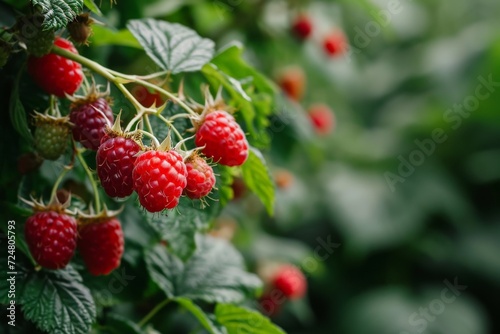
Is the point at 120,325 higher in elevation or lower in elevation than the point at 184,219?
lower

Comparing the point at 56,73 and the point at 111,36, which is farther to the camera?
the point at 111,36

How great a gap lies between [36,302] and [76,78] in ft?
1.01

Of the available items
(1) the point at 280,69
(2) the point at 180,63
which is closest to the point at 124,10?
(2) the point at 180,63

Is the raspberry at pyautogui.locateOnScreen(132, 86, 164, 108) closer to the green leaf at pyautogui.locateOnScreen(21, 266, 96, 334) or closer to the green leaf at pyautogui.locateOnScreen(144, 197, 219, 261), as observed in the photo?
the green leaf at pyautogui.locateOnScreen(144, 197, 219, 261)

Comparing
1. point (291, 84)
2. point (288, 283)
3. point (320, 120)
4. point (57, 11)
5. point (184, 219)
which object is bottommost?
point (288, 283)

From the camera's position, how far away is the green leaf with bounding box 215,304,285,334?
114 centimetres

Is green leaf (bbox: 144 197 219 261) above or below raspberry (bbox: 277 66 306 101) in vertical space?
above

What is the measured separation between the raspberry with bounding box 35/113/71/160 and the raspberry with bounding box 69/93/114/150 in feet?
0.05

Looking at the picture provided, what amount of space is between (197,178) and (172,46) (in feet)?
0.90

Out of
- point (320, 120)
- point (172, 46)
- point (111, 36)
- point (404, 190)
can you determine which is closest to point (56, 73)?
point (172, 46)

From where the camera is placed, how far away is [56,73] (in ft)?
3.02

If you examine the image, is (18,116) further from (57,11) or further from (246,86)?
(246,86)

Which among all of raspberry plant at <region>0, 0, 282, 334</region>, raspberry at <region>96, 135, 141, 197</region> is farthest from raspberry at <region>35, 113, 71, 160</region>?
raspberry at <region>96, 135, 141, 197</region>

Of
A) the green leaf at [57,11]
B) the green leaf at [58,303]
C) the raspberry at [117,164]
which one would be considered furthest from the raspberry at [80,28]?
the green leaf at [58,303]
